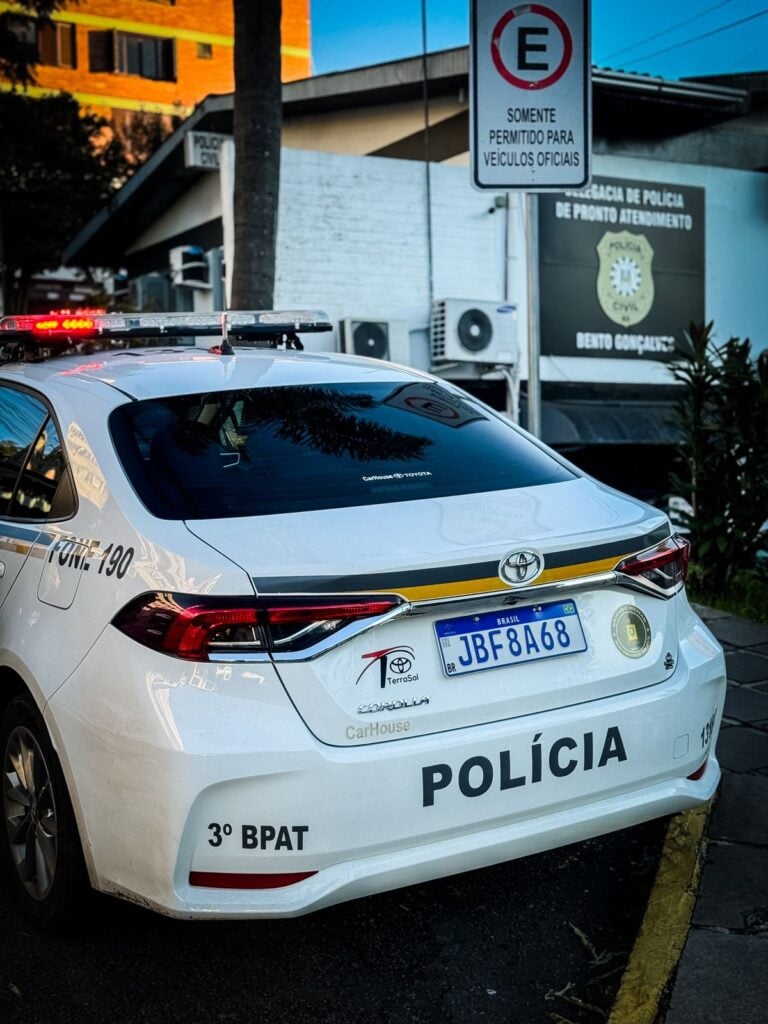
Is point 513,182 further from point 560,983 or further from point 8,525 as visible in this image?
point 560,983

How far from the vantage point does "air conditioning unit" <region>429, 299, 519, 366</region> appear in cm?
1327

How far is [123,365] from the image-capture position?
141 inches

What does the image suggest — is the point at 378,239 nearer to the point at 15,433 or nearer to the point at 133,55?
the point at 15,433

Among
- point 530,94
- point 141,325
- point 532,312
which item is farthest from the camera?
point 532,312

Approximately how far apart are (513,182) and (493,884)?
8.99ft

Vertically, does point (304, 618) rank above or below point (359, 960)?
above

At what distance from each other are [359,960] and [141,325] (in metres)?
2.28

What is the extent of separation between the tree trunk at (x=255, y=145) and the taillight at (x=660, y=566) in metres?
6.00

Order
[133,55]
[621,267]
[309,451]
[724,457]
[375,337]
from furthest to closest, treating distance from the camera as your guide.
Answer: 1. [133,55]
2. [621,267]
3. [375,337]
4. [724,457]
5. [309,451]

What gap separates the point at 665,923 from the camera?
117 inches

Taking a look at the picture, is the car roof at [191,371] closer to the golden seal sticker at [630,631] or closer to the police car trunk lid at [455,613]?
the police car trunk lid at [455,613]

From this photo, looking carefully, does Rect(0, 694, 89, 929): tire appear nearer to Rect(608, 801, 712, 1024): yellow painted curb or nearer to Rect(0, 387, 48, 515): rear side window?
Rect(0, 387, 48, 515): rear side window

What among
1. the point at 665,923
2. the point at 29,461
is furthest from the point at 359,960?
the point at 29,461

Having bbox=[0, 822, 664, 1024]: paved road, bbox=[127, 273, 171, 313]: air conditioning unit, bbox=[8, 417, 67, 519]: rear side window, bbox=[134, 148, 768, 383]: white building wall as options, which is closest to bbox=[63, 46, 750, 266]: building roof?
bbox=[134, 148, 768, 383]: white building wall
